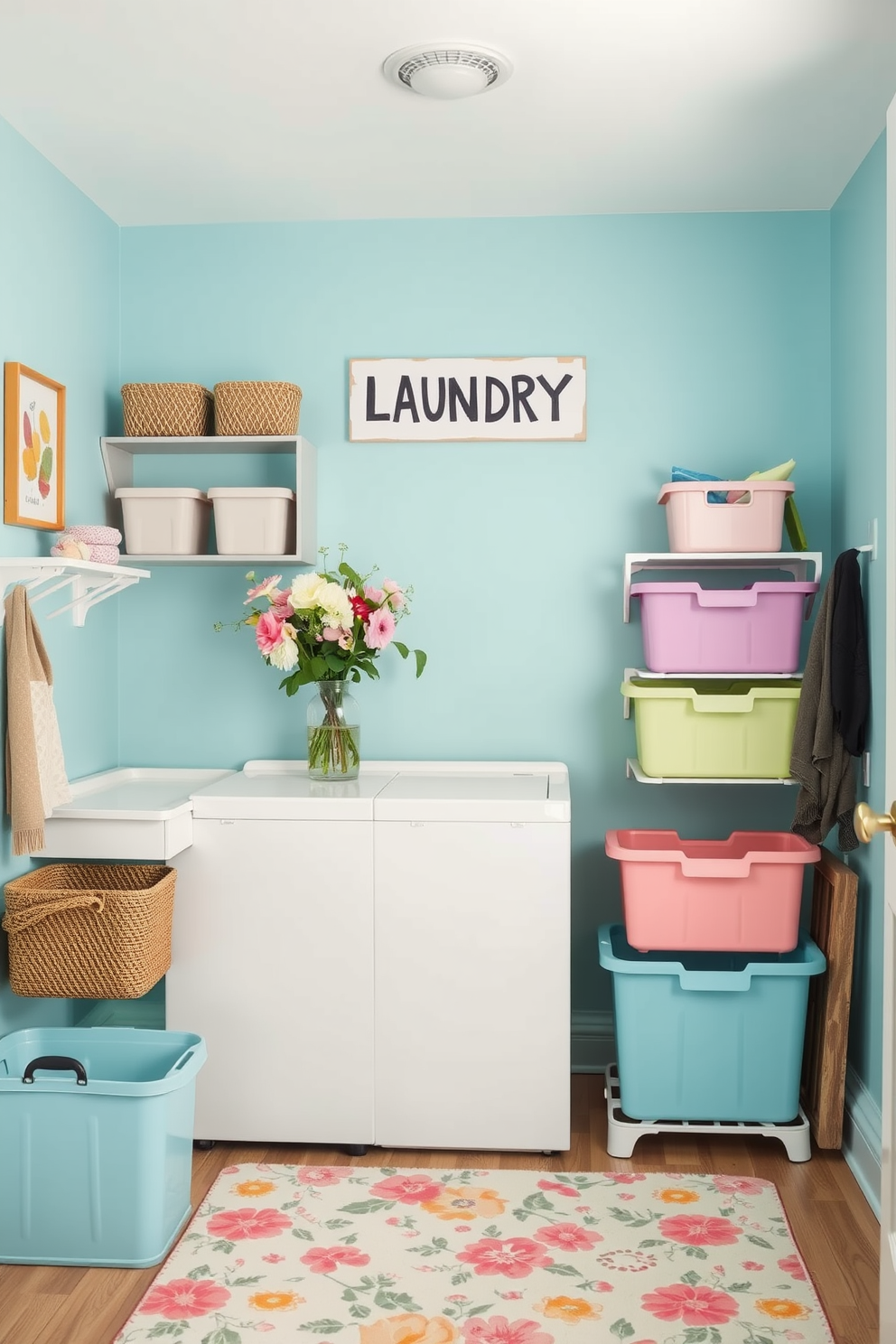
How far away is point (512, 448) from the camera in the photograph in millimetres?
3201

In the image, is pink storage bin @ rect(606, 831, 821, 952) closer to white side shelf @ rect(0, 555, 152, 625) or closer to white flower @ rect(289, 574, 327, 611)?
white flower @ rect(289, 574, 327, 611)

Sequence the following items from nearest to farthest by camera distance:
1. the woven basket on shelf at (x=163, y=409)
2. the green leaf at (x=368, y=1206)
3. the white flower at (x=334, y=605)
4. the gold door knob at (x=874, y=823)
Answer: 1. the gold door knob at (x=874, y=823)
2. the green leaf at (x=368, y=1206)
3. the white flower at (x=334, y=605)
4. the woven basket on shelf at (x=163, y=409)

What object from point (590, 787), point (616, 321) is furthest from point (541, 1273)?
point (616, 321)

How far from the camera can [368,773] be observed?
10.3ft

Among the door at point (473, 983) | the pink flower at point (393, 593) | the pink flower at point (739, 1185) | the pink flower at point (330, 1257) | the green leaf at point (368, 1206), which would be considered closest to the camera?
the pink flower at point (330, 1257)

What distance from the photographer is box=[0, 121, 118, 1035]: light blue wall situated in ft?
8.61

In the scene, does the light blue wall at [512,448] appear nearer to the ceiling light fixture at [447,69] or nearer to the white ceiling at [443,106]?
the white ceiling at [443,106]

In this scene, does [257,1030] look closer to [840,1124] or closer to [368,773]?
[368,773]

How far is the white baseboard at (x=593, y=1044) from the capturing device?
3.22 m

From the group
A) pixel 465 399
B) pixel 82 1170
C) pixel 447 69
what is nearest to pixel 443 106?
pixel 447 69

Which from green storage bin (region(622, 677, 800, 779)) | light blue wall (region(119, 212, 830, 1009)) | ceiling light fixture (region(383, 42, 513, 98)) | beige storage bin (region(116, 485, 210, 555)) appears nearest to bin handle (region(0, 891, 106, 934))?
light blue wall (region(119, 212, 830, 1009))

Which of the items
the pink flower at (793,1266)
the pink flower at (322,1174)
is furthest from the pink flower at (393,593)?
the pink flower at (793,1266)

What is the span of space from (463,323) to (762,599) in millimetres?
1174

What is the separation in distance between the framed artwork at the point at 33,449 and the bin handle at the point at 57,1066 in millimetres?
1197
